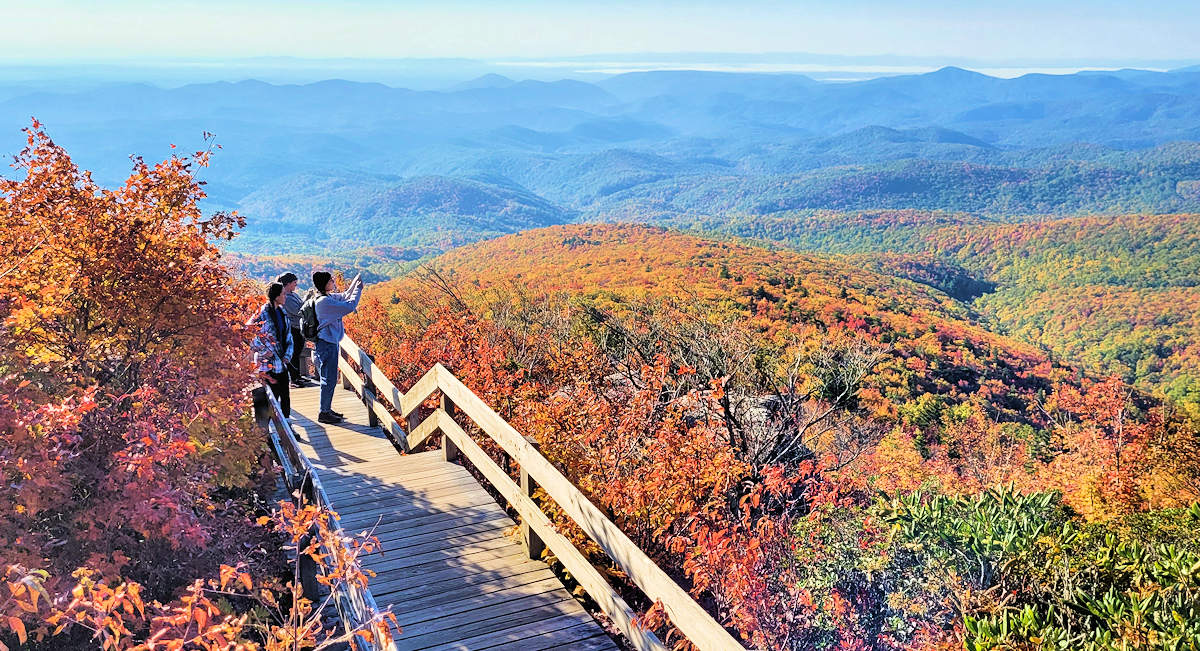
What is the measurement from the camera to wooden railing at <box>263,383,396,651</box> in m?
4.00

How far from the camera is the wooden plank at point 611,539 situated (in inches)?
147

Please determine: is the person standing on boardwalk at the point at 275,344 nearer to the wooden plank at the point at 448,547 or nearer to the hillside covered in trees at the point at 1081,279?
the wooden plank at the point at 448,547

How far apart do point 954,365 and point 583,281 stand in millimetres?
23168

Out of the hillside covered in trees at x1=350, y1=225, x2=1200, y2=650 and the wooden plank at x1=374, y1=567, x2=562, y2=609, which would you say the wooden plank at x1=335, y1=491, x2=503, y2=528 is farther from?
the wooden plank at x1=374, y1=567, x2=562, y2=609

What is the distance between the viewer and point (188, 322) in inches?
217

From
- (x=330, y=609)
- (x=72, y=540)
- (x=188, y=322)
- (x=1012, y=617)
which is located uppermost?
(x=188, y=322)

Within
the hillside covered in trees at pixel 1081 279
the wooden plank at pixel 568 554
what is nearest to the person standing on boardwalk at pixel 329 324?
the wooden plank at pixel 568 554

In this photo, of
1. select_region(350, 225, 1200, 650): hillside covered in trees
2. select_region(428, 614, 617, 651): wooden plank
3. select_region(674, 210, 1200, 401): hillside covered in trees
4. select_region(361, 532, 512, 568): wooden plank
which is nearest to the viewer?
select_region(428, 614, 617, 651): wooden plank

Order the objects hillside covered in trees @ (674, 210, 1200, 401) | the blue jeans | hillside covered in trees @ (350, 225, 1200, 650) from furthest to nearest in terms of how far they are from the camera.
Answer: hillside covered in trees @ (674, 210, 1200, 401) → the blue jeans → hillside covered in trees @ (350, 225, 1200, 650)

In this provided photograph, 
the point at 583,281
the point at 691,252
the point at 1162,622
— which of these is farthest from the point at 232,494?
the point at 691,252

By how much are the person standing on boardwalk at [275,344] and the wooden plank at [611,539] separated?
2.03 meters

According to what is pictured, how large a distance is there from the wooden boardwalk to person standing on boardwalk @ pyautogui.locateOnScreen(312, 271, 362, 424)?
942 mm

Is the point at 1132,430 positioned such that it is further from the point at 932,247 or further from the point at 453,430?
the point at 932,247

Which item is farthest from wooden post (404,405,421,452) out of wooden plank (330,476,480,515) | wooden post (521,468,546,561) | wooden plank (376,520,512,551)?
wooden post (521,468,546,561)
